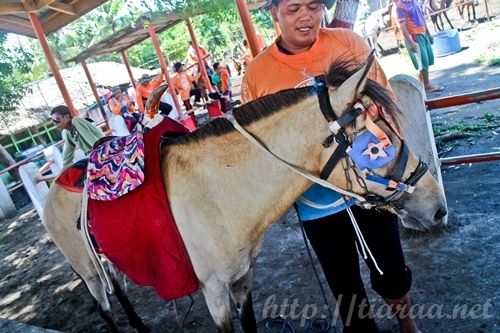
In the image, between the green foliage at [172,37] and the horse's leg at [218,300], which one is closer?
the horse's leg at [218,300]

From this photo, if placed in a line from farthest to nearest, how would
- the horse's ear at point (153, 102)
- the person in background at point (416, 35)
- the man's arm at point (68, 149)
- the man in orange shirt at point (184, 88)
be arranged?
the man in orange shirt at point (184, 88) < the person in background at point (416, 35) < the man's arm at point (68, 149) < the horse's ear at point (153, 102)

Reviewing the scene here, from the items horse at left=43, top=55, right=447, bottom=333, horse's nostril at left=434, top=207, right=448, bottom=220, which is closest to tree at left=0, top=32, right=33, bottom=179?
horse at left=43, top=55, right=447, bottom=333

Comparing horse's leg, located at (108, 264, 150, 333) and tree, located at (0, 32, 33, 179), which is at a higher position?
tree, located at (0, 32, 33, 179)

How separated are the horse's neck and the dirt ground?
139cm

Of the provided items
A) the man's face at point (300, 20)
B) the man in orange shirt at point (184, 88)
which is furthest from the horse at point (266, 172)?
the man in orange shirt at point (184, 88)

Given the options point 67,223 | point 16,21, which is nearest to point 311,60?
point 67,223

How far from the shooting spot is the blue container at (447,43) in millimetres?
10180

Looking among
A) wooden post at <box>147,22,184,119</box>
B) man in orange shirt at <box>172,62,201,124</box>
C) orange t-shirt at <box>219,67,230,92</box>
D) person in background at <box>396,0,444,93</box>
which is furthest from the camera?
orange t-shirt at <box>219,67,230,92</box>

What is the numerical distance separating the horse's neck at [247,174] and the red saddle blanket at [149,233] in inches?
3.3

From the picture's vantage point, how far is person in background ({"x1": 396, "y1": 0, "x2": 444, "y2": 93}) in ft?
22.8

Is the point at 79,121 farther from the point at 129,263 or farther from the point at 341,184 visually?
the point at 341,184

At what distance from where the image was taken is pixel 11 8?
5.93m

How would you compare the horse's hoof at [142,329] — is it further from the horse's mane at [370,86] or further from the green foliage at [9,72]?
the green foliage at [9,72]

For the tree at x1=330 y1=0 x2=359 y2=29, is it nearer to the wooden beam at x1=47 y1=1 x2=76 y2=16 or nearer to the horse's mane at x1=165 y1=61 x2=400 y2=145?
the horse's mane at x1=165 y1=61 x2=400 y2=145
